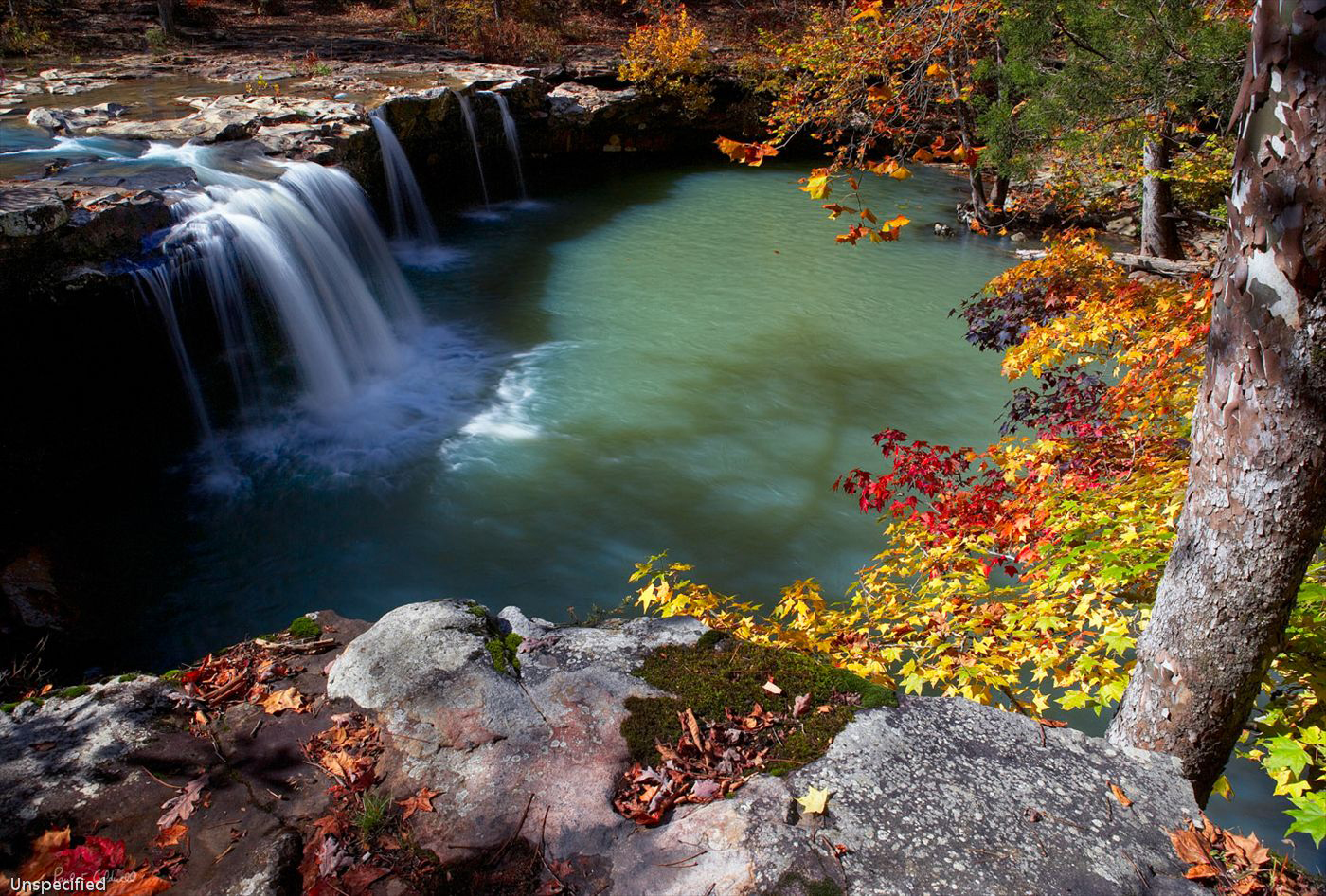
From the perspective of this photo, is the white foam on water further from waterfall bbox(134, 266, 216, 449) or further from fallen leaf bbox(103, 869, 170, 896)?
fallen leaf bbox(103, 869, 170, 896)

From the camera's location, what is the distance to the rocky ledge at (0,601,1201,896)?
7.17 feet

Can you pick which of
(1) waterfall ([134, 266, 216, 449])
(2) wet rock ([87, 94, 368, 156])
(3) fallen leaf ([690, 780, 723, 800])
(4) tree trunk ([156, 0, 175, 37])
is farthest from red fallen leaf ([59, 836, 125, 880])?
(4) tree trunk ([156, 0, 175, 37])

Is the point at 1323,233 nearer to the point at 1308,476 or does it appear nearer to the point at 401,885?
the point at 1308,476

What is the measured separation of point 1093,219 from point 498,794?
1602cm

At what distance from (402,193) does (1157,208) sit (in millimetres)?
A: 12287

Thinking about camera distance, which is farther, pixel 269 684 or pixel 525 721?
pixel 269 684

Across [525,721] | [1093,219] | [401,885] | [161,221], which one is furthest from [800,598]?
[1093,219]

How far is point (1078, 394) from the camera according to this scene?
6234 millimetres

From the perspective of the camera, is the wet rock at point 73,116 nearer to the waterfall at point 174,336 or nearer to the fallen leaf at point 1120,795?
the waterfall at point 174,336

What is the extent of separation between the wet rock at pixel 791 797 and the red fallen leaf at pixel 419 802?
0.10 ft

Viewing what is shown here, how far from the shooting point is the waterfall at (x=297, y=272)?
8148 millimetres

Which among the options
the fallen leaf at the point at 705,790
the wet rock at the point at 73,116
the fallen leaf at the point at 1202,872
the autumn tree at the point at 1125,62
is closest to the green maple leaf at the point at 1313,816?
the fallen leaf at the point at 1202,872

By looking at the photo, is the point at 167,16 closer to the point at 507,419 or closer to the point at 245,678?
the point at 507,419

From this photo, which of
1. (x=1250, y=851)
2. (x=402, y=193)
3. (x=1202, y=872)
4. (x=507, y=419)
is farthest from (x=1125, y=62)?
(x=402, y=193)
